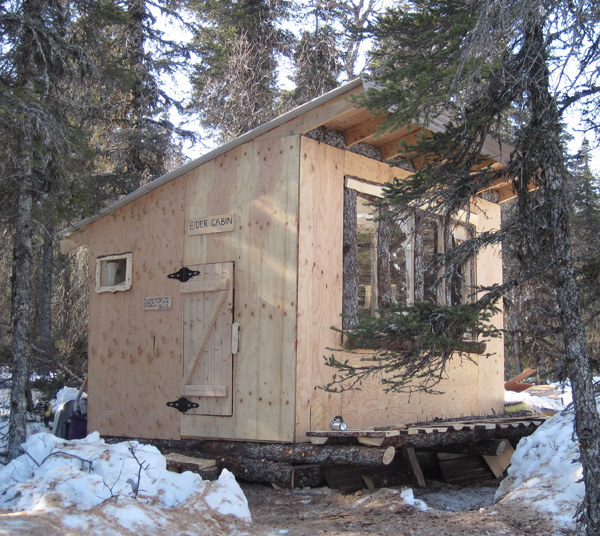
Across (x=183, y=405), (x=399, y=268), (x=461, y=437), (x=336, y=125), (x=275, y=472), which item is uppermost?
(x=336, y=125)

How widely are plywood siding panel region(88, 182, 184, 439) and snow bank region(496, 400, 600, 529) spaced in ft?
13.2

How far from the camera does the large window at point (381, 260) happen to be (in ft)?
24.0

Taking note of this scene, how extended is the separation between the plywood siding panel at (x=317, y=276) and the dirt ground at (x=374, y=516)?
0.73 meters

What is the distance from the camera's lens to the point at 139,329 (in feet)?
27.7

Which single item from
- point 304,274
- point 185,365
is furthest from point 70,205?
point 304,274

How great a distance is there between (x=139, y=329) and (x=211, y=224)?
1.93m

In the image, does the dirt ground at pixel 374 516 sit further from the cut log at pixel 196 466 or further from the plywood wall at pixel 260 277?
the plywood wall at pixel 260 277

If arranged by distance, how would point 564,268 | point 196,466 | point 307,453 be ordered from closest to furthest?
point 564,268
point 307,453
point 196,466

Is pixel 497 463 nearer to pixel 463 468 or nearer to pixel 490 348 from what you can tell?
pixel 463 468

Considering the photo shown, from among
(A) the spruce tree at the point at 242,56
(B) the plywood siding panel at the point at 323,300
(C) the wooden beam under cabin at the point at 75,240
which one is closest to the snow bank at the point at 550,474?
(B) the plywood siding panel at the point at 323,300

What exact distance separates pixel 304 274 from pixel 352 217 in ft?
3.64

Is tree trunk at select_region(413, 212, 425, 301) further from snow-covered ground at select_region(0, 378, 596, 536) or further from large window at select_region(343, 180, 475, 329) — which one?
snow-covered ground at select_region(0, 378, 596, 536)

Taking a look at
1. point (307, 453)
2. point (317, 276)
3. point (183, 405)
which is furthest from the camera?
point (183, 405)

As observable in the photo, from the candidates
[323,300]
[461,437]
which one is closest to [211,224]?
[323,300]
